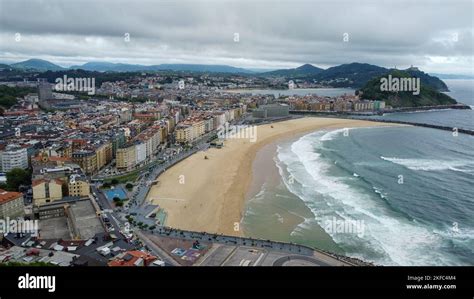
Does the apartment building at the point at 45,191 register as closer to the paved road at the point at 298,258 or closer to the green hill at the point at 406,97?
the paved road at the point at 298,258

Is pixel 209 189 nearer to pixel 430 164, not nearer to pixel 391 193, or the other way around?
pixel 391 193

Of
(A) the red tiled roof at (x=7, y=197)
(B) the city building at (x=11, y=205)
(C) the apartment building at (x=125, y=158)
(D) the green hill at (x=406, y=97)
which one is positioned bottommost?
(B) the city building at (x=11, y=205)
